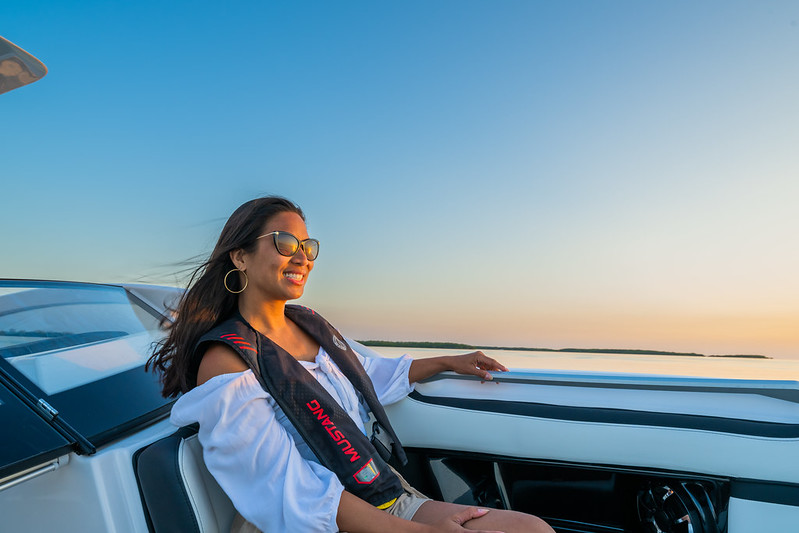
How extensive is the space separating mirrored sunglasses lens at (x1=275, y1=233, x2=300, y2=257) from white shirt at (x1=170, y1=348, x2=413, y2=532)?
1.32ft

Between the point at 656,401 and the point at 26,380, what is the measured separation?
1.86 metres

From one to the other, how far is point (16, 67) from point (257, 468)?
4.46 ft

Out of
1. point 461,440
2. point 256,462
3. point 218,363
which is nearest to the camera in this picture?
point 256,462

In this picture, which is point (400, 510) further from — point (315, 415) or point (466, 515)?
point (315, 415)

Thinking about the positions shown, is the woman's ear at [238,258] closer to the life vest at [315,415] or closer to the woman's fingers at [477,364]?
the life vest at [315,415]

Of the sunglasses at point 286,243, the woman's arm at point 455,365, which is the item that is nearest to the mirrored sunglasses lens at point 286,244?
the sunglasses at point 286,243

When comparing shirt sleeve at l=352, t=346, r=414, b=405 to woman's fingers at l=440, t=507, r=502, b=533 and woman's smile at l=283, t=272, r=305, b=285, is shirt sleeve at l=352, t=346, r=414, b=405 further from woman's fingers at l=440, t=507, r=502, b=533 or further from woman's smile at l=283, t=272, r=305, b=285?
woman's fingers at l=440, t=507, r=502, b=533

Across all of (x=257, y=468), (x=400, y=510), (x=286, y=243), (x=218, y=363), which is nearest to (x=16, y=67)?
(x=286, y=243)

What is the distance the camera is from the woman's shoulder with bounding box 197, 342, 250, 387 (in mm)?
1351

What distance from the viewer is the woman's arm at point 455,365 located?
2.09m

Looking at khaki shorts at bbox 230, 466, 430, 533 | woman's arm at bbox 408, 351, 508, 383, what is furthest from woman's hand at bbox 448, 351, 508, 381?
khaki shorts at bbox 230, 466, 430, 533

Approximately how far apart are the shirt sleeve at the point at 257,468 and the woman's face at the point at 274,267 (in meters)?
0.38

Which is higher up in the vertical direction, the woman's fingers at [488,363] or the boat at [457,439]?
the woman's fingers at [488,363]

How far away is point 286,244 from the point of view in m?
1.56
